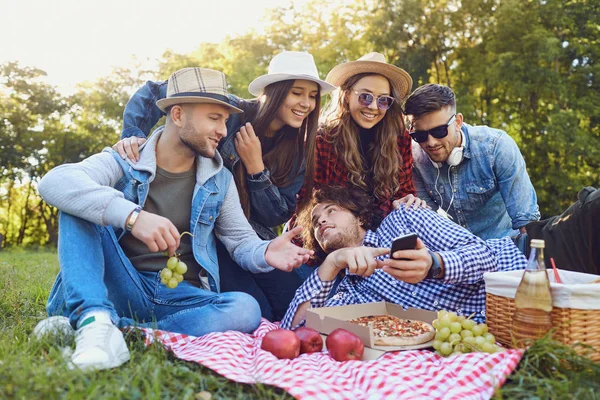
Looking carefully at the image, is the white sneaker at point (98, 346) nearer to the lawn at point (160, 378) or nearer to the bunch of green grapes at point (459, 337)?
the lawn at point (160, 378)

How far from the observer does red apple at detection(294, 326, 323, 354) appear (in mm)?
3445

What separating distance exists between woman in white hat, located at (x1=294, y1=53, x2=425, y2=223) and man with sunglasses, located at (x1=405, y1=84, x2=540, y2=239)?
0.26 meters

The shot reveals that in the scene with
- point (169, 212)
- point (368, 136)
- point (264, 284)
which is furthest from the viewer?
point (368, 136)

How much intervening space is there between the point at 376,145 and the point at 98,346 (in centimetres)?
330

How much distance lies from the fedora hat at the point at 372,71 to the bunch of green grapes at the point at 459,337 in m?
2.71

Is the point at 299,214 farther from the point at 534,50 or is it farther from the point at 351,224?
the point at 534,50

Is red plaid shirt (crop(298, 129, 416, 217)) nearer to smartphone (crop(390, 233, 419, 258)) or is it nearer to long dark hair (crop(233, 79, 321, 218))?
long dark hair (crop(233, 79, 321, 218))

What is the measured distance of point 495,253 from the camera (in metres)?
4.06

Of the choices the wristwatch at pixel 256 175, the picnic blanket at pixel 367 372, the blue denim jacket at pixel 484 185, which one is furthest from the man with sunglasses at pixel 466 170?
the picnic blanket at pixel 367 372

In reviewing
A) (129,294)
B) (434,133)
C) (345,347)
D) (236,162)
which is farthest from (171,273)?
(434,133)

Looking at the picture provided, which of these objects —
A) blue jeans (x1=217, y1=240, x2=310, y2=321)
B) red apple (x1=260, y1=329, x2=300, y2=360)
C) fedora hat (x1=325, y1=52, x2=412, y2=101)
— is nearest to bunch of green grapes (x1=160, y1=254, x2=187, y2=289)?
red apple (x1=260, y1=329, x2=300, y2=360)

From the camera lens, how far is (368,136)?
18.1 ft

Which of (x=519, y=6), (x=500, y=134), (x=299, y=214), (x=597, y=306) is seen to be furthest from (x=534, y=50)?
(x=597, y=306)

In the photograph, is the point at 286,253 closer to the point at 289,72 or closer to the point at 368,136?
the point at 289,72
